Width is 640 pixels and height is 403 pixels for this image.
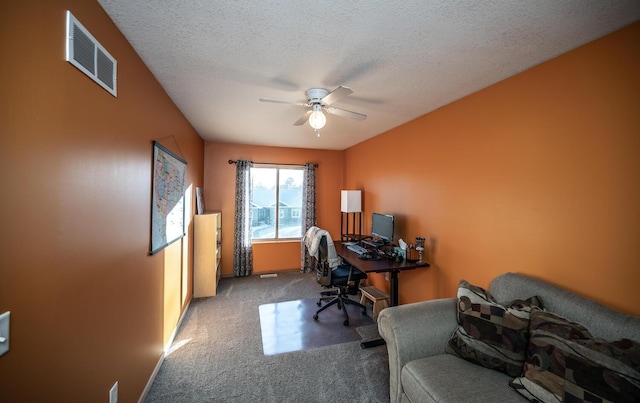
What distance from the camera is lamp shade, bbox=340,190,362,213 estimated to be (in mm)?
4207

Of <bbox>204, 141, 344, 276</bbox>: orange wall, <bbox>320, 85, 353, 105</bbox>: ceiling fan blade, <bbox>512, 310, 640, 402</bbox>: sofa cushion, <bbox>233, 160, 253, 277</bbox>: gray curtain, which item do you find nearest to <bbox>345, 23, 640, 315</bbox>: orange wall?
<bbox>512, 310, 640, 402</bbox>: sofa cushion

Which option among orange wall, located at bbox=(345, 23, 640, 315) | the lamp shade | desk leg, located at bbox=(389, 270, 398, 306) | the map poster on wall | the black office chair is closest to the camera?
orange wall, located at bbox=(345, 23, 640, 315)

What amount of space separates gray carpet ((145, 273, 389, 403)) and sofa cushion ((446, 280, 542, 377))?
31.6 inches

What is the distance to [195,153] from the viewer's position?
3738 millimetres

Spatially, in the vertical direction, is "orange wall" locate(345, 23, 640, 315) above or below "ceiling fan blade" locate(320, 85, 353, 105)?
below

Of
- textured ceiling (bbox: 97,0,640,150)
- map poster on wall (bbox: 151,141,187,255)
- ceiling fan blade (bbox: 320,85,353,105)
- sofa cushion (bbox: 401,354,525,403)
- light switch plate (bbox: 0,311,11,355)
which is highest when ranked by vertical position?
textured ceiling (bbox: 97,0,640,150)

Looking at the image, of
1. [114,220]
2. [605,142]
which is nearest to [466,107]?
[605,142]

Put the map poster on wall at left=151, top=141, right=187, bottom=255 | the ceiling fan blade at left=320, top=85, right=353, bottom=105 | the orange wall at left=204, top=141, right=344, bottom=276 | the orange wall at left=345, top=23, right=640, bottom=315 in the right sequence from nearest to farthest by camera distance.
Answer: the orange wall at left=345, top=23, right=640, bottom=315, the ceiling fan blade at left=320, top=85, right=353, bottom=105, the map poster on wall at left=151, top=141, right=187, bottom=255, the orange wall at left=204, top=141, right=344, bottom=276

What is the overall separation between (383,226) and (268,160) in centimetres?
263

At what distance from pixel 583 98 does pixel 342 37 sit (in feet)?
5.23

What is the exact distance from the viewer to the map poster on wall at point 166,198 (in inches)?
79.9

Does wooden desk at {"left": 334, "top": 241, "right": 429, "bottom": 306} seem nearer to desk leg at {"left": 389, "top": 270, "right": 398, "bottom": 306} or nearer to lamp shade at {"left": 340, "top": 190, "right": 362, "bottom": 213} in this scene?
desk leg at {"left": 389, "top": 270, "right": 398, "bottom": 306}

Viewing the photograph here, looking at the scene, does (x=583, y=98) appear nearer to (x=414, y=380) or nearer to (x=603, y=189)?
(x=603, y=189)

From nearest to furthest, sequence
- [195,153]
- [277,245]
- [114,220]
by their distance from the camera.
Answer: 1. [114,220]
2. [195,153]
3. [277,245]
